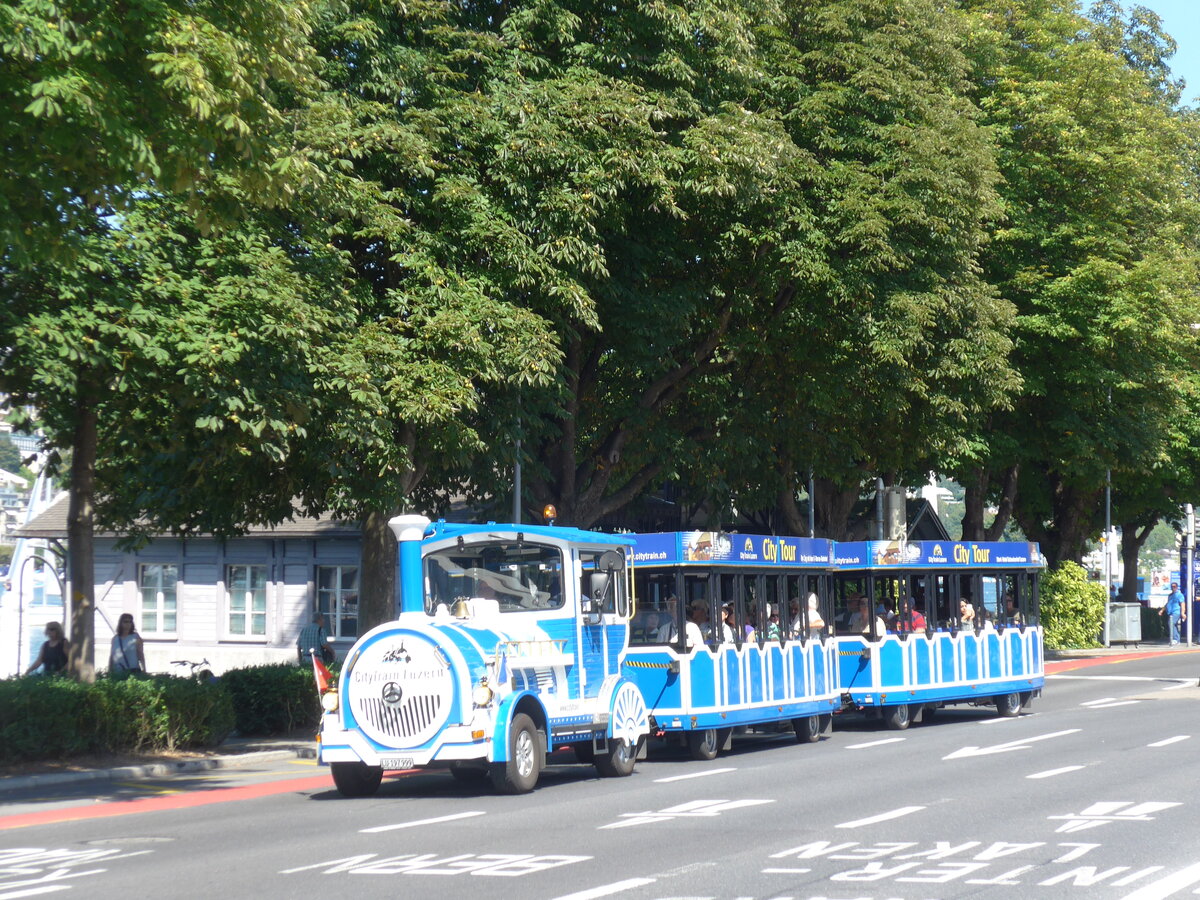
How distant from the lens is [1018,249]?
3812 cm

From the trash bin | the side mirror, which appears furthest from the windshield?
the trash bin

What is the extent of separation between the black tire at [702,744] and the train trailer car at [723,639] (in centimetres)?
1

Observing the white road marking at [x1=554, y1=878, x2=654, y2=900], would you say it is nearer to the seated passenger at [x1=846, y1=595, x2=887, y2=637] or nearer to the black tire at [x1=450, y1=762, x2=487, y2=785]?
the black tire at [x1=450, y1=762, x2=487, y2=785]

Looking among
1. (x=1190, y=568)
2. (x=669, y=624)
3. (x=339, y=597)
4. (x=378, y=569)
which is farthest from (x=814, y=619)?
(x=1190, y=568)

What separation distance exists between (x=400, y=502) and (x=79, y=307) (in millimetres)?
6012

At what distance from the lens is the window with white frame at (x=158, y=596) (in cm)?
4303

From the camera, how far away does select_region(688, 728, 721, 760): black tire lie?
64.4 ft

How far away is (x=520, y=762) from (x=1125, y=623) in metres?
43.3

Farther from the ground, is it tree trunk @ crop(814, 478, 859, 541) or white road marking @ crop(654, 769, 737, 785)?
tree trunk @ crop(814, 478, 859, 541)

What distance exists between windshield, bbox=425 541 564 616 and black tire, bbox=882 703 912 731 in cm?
1017

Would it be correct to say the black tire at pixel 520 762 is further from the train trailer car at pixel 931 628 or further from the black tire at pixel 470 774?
the train trailer car at pixel 931 628

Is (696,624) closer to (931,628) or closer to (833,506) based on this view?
(931,628)

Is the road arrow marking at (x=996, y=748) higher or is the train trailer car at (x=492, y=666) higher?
the train trailer car at (x=492, y=666)

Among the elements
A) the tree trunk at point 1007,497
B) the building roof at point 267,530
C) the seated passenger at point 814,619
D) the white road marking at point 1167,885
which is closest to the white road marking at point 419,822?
the white road marking at point 1167,885
